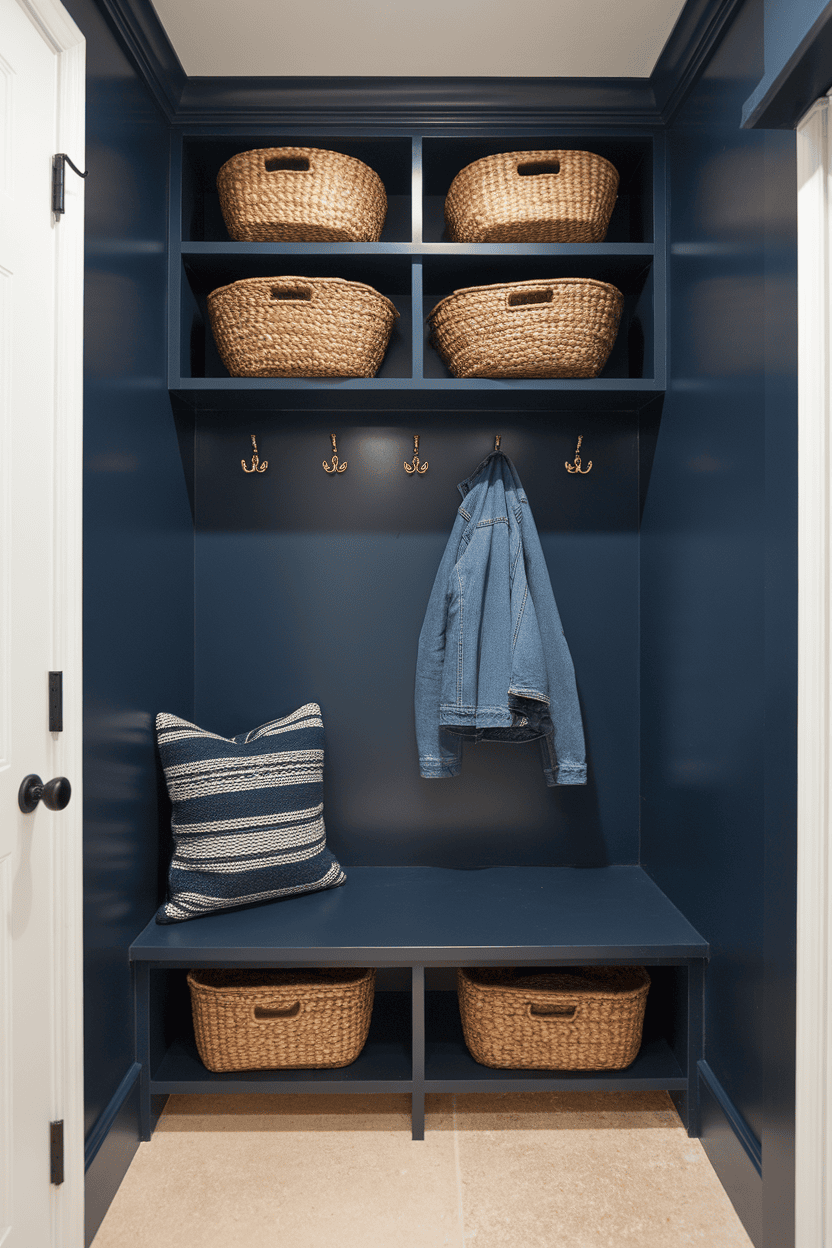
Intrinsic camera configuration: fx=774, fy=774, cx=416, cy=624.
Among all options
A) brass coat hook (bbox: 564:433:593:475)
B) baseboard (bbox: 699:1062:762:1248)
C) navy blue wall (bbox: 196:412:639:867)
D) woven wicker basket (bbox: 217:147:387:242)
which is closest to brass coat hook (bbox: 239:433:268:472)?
navy blue wall (bbox: 196:412:639:867)

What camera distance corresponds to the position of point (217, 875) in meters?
1.88

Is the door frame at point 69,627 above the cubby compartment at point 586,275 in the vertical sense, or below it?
below

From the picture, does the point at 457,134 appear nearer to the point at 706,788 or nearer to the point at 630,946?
the point at 706,788

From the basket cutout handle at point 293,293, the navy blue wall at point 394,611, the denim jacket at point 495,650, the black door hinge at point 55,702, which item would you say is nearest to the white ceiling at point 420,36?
the basket cutout handle at point 293,293

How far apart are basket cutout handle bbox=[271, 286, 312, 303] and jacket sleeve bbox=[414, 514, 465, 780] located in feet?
2.49

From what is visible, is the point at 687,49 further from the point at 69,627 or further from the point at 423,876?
the point at 423,876

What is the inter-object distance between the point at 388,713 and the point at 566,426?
0.99 meters

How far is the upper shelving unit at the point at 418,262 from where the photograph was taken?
1945 millimetres

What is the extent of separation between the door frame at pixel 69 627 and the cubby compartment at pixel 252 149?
65cm

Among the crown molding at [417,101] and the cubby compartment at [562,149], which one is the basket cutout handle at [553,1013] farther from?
the crown molding at [417,101]

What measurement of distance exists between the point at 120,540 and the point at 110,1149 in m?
1.26

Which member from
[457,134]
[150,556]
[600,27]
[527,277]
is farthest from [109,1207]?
[600,27]

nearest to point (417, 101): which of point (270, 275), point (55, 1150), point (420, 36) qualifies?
point (420, 36)

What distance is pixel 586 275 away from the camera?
2.11 meters
